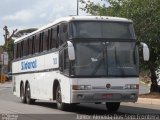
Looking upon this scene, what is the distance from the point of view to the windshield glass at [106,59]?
19094 mm

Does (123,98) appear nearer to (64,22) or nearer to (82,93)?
(82,93)

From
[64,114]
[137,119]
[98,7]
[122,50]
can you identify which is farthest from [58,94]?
[98,7]

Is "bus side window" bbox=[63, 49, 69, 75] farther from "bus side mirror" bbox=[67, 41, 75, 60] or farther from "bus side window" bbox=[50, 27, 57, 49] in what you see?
"bus side window" bbox=[50, 27, 57, 49]

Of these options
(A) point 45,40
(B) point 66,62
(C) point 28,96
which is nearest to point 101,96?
(B) point 66,62

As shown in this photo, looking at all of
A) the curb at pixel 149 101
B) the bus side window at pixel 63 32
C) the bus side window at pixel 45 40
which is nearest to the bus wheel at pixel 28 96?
the bus side window at pixel 45 40

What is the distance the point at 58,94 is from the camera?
21.2m

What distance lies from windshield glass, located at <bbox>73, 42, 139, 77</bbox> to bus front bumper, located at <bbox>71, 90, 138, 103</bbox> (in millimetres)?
622

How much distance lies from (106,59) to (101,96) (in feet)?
4.23

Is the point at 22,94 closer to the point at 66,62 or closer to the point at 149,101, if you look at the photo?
the point at 149,101

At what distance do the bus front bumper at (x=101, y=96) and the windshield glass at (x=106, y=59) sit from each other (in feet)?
2.04

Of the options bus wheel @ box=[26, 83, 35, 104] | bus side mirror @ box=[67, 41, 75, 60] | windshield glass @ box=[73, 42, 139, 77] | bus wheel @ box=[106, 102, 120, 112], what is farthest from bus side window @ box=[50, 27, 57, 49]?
bus wheel @ box=[26, 83, 35, 104]

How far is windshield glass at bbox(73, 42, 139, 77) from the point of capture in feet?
62.6

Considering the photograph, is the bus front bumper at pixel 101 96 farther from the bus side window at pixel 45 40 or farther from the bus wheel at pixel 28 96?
the bus wheel at pixel 28 96

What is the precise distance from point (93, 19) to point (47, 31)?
3524mm
